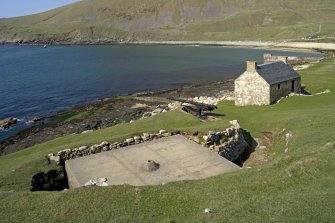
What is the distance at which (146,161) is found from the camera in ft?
80.2

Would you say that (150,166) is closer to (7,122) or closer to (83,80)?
(7,122)

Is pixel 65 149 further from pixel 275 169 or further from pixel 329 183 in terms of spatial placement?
pixel 329 183

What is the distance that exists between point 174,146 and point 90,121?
105 ft

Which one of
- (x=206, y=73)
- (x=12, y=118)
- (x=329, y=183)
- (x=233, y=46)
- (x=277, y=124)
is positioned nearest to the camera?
(x=329, y=183)

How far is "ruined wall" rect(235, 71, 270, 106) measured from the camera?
4694cm

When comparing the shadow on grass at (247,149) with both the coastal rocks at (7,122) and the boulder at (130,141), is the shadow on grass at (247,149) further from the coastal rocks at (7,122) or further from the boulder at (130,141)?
the coastal rocks at (7,122)

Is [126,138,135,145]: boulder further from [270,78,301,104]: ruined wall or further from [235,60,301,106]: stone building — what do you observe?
[270,78,301,104]: ruined wall

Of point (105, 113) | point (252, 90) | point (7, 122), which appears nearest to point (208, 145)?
point (252, 90)

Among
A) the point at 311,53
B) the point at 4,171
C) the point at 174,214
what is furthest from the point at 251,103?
the point at 311,53

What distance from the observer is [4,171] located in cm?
2497

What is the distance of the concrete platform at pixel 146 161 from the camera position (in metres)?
22.0

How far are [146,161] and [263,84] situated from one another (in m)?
26.8

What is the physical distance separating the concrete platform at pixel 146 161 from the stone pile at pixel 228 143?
100.0 inches

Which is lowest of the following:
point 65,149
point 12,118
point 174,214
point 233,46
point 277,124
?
point 233,46
